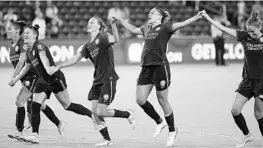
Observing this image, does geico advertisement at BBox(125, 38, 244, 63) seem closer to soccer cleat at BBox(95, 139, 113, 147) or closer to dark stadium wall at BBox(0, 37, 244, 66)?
dark stadium wall at BBox(0, 37, 244, 66)

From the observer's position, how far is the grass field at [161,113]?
1019 centimetres

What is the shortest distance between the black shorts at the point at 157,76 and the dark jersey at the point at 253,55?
49.2 inches

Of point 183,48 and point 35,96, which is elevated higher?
point 35,96

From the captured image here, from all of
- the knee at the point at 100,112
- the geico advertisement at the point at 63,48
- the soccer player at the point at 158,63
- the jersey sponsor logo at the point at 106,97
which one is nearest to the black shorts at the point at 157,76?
the soccer player at the point at 158,63

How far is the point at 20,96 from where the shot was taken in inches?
423

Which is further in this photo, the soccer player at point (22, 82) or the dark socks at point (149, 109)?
the soccer player at point (22, 82)

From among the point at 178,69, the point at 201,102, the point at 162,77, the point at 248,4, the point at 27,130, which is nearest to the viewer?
the point at 162,77

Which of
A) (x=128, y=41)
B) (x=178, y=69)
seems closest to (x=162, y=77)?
(x=178, y=69)

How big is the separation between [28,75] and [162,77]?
7.56 feet

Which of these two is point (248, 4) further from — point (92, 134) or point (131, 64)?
point (92, 134)

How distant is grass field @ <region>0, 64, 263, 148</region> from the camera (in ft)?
33.4

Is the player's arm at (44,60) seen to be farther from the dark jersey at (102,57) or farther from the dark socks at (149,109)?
the dark socks at (149,109)

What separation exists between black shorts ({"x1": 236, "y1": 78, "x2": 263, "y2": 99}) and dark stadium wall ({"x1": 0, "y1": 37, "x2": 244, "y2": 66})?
1815cm

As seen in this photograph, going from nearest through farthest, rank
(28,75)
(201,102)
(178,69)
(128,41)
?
(28,75) → (201,102) → (178,69) → (128,41)
